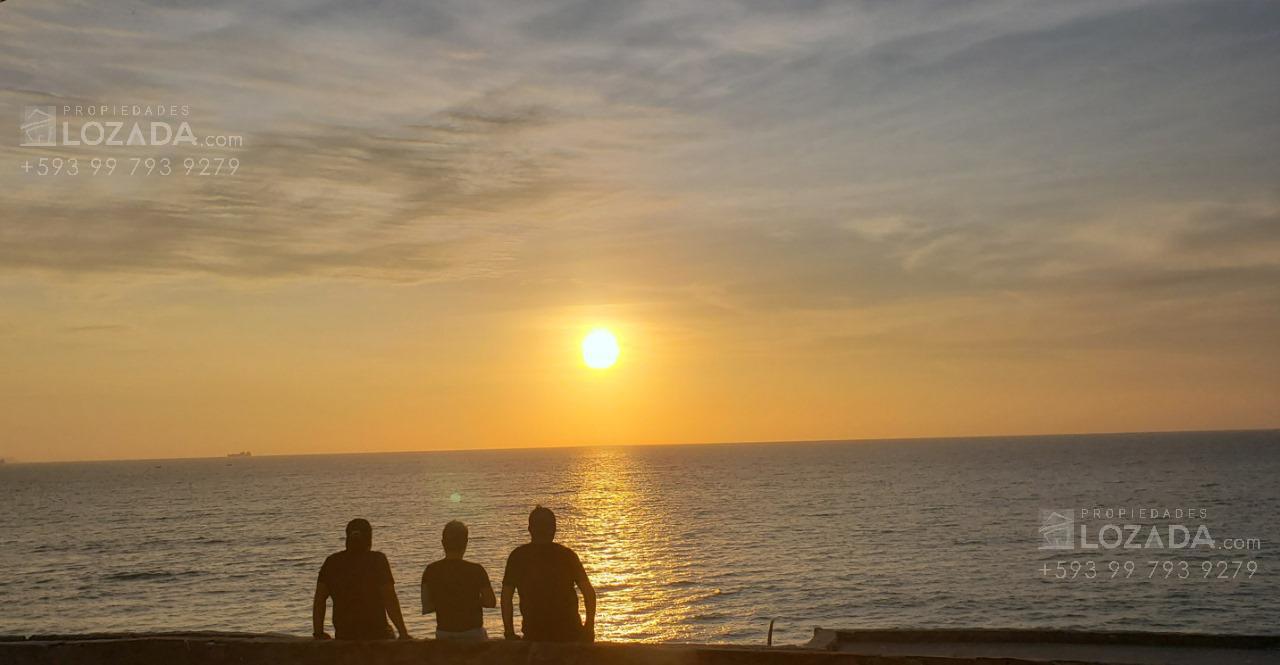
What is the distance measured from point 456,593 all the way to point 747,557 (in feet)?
215

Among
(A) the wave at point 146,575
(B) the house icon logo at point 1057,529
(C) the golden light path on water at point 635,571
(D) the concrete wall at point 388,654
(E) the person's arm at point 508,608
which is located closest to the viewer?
(D) the concrete wall at point 388,654

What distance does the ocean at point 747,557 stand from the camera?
49.7m

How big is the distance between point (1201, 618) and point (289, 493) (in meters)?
155

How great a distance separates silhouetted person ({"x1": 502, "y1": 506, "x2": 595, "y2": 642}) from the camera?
8367 mm

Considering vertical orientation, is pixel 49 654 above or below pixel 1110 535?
above

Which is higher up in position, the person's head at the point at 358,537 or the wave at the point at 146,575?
the person's head at the point at 358,537

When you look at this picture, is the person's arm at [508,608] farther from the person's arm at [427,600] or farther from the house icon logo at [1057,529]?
the house icon logo at [1057,529]

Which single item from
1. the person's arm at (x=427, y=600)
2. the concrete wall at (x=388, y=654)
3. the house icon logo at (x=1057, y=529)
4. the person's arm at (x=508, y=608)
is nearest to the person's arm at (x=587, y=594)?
the person's arm at (x=508, y=608)

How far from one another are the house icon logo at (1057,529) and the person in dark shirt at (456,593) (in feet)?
239

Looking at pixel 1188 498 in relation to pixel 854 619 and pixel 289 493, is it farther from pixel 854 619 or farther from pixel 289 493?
pixel 289 493

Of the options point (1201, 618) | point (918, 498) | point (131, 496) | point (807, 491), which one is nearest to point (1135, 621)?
point (1201, 618)

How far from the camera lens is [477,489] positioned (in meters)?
179

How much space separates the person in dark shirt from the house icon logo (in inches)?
2865

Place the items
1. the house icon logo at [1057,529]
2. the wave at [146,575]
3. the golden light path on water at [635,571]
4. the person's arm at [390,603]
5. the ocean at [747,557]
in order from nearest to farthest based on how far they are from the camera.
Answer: the person's arm at [390,603] < the golden light path on water at [635,571] < the ocean at [747,557] < the wave at [146,575] < the house icon logo at [1057,529]
